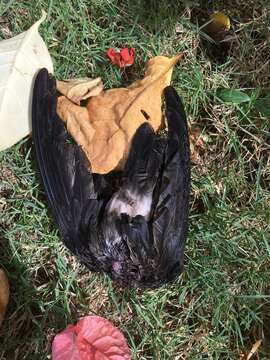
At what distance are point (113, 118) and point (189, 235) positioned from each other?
57cm

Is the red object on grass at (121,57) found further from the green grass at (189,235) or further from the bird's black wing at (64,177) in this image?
the bird's black wing at (64,177)

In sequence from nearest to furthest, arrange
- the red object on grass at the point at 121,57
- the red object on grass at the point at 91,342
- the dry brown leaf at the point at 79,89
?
the red object on grass at the point at 91,342
the dry brown leaf at the point at 79,89
the red object on grass at the point at 121,57

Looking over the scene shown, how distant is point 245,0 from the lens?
2.80 meters

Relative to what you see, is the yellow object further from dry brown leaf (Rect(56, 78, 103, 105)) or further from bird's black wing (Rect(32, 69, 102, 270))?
bird's black wing (Rect(32, 69, 102, 270))

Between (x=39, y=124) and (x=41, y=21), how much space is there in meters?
0.40

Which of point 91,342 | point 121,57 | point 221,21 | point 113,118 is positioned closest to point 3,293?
point 91,342

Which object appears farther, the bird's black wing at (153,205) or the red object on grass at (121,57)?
the red object on grass at (121,57)

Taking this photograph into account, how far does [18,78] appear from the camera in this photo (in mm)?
2480

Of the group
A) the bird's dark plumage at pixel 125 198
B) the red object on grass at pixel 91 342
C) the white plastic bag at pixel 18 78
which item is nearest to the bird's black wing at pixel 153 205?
the bird's dark plumage at pixel 125 198

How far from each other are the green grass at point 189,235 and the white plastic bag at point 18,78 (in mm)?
129

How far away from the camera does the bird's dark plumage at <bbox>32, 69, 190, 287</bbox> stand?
2430 millimetres

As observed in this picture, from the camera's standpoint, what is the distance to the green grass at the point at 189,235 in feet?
8.66

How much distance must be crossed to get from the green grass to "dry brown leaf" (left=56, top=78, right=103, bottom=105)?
113 mm

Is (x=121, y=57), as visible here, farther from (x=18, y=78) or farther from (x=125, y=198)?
(x=125, y=198)
